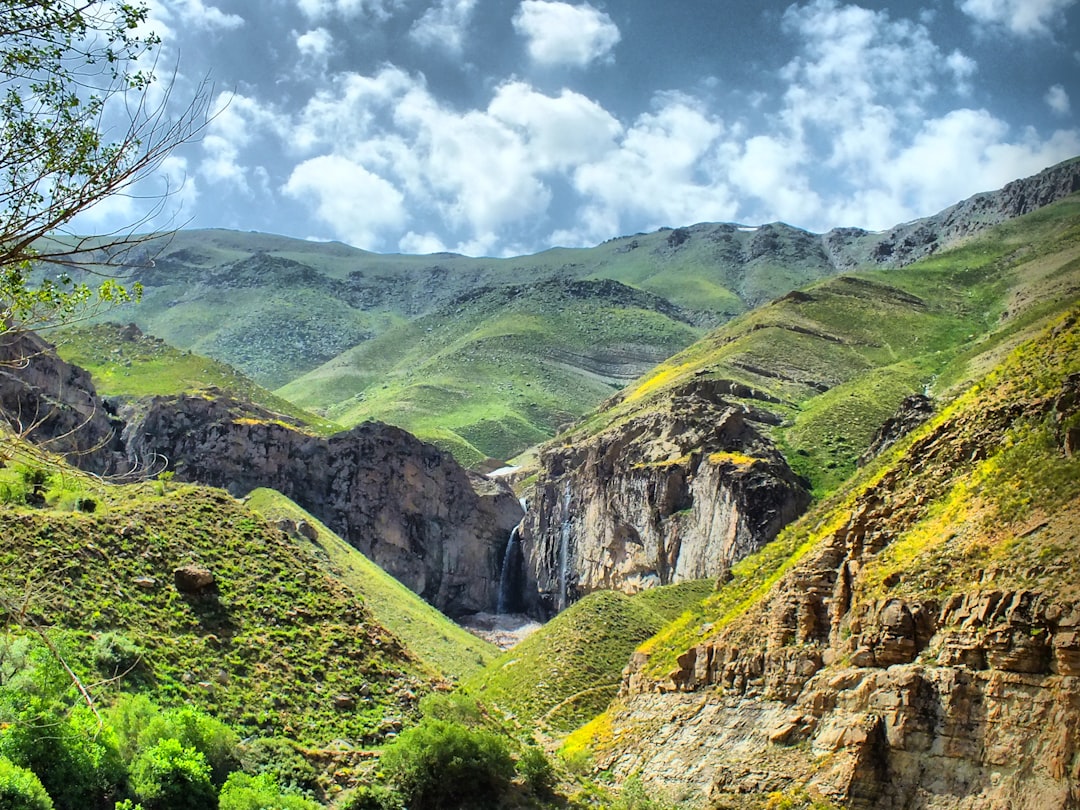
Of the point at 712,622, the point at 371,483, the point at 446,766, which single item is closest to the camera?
the point at 446,766

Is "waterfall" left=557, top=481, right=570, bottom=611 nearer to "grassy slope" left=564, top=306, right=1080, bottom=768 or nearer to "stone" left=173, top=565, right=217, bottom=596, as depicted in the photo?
"grassy slope" left=564, top=306, right=1080, bottom=768

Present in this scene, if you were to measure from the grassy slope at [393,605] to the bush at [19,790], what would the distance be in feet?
130

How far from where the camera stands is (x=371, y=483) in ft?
348

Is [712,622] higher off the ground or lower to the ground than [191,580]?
lower

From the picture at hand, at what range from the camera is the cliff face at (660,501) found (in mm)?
81688

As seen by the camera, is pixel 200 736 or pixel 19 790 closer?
pixel 19 790

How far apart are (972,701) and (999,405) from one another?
14622 mm

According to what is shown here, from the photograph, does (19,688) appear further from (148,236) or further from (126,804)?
(148,236)

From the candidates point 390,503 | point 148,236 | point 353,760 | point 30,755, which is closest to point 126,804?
point 30,755

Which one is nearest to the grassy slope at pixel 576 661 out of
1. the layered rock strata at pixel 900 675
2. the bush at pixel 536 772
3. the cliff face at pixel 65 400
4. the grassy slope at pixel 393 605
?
the grassy slope at pixel 393 605

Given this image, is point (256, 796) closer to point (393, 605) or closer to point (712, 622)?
point (712, 622)

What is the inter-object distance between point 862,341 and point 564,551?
52565 mm

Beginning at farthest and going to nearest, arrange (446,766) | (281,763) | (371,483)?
(371,483), (446,766), (281,763)

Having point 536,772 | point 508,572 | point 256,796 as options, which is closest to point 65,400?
point 508,572
